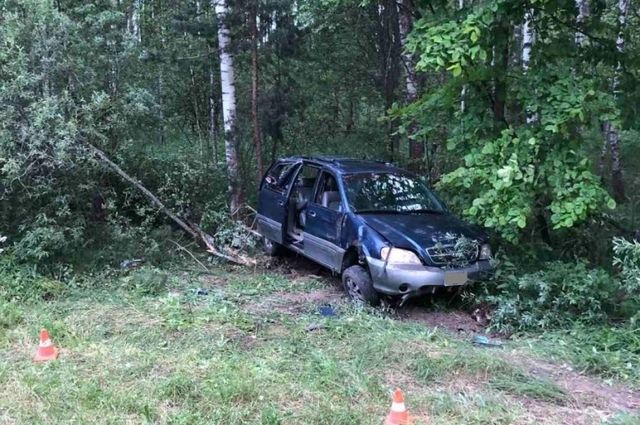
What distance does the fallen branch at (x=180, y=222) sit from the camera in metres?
9.15

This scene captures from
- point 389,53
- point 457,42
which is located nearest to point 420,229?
point 457,42

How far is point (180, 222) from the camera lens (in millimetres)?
10125

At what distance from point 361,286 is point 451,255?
1126 mm

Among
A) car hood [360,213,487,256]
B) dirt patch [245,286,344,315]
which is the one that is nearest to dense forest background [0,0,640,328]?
car hood [360,213,487,256]

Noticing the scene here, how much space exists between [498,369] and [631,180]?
497 inches

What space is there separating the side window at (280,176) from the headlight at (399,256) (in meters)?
2.87

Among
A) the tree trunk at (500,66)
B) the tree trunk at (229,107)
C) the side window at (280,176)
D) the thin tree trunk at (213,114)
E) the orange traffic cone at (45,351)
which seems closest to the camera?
the orange traffic cone at (45,351)

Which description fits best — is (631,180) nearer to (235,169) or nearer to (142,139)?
(235,169)

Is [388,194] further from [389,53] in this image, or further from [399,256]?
[389,53]

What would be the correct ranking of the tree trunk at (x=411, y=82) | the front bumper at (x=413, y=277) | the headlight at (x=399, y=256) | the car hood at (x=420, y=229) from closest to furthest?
the front bumper at (x=413, y=277) < the headlight at (x=399, y=256) < the car hood at (x=420, y=229) < the tree trunk at (x=411, y=82)

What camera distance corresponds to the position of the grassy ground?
4.14 m

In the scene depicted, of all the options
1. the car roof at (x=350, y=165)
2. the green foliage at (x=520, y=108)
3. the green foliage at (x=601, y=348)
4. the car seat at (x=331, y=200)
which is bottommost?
the green foliage at (x=601, y=348)

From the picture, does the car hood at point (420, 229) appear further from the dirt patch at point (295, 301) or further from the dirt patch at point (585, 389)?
the dirt patch at point (585, 389)

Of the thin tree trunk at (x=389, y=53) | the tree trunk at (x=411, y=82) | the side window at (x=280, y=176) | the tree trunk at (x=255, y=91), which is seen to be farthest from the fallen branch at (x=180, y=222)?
the thin tree trunk at (x=389, y=53)
